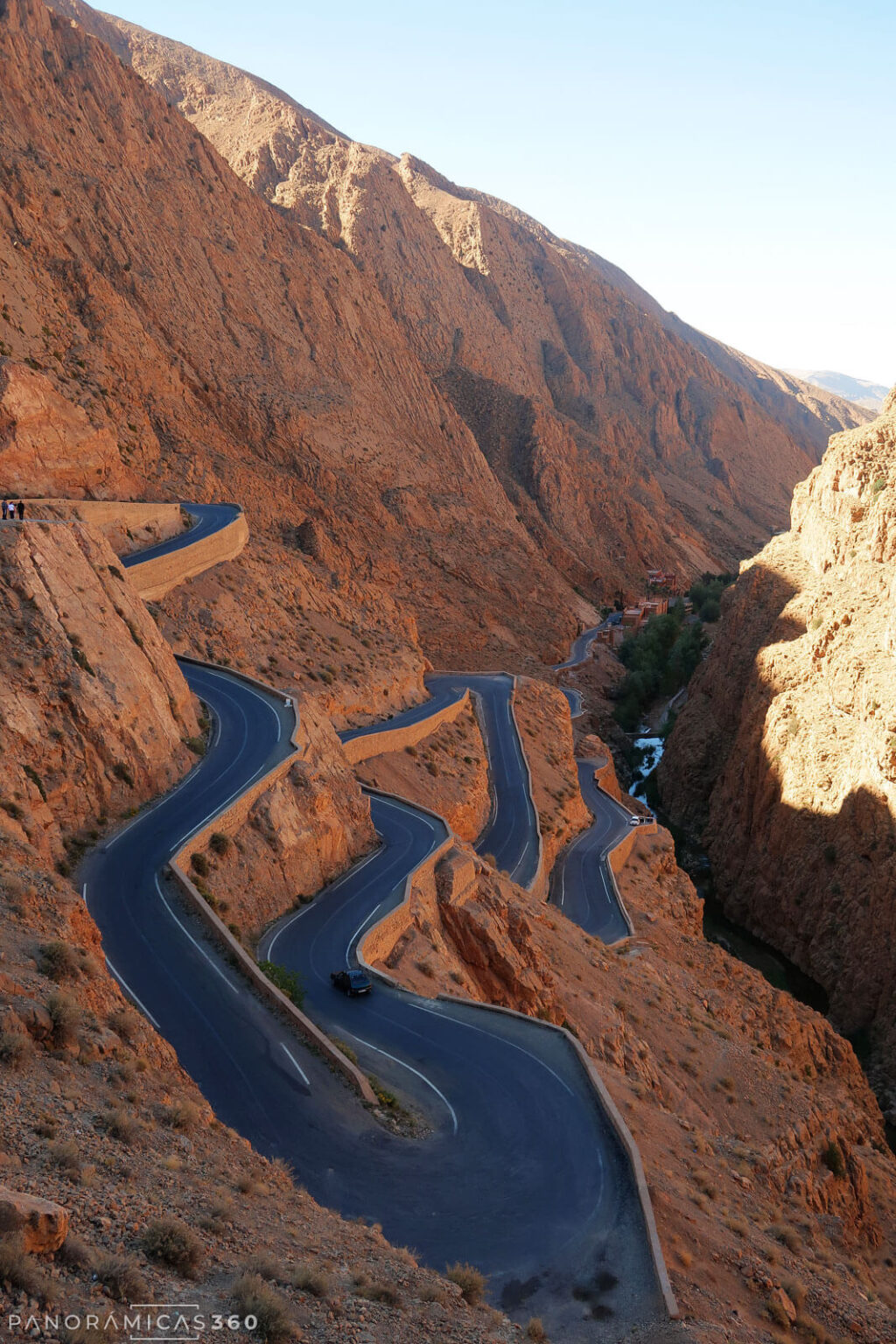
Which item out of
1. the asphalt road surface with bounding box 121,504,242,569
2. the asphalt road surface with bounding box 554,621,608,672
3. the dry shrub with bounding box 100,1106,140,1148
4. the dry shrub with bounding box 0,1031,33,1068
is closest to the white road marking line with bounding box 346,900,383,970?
the dry shrub with bounding box 100,1106,140,1148

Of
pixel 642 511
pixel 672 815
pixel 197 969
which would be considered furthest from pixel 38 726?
pixel 642 511

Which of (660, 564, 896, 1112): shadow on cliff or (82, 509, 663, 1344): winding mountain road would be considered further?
(660, 564, 896, 1112): shadow on cliff

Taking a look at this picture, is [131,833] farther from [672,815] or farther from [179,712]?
[672,815]

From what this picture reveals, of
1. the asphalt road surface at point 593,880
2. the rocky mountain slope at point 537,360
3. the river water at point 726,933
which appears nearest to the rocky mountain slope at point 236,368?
the asphalt road surface at point 593,880

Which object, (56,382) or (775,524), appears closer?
(56,382)

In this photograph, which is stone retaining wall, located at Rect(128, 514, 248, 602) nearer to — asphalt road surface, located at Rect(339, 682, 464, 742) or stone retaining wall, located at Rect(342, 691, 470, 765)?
asphalt road surface, located at Rect(339, 682, 464, 742)

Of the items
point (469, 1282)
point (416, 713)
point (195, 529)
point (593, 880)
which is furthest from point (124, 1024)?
point (195, 529)

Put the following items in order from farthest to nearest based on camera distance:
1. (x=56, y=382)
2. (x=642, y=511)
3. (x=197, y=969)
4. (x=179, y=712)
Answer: (x=642, y=511) → (x=56, y=382) → (x=179, y=712) → (x=197, y=969)
